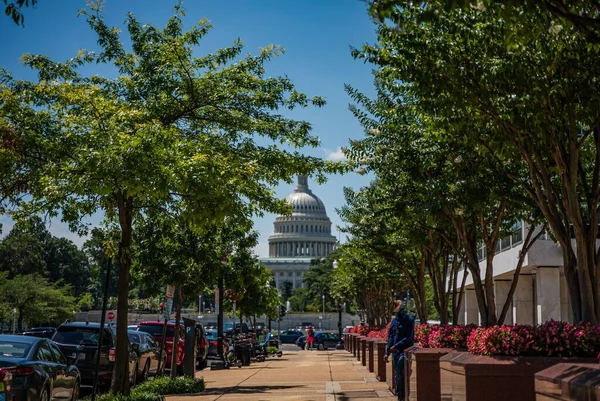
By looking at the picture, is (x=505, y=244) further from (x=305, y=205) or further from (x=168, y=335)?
(x=305, y=205)

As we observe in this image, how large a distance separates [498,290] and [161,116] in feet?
92.7

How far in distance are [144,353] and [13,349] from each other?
10.9 metres

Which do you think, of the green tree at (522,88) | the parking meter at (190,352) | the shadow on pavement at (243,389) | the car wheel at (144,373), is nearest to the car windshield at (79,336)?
the parking meter at (190,352)

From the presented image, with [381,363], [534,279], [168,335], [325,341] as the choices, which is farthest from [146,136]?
[325,341]

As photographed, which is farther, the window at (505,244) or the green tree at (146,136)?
the window at (505,244)

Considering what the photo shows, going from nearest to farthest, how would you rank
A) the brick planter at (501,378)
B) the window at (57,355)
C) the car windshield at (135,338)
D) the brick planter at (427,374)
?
the brick planter at (501,378)
the brick planter at (427,374)
the window at (57,355)
the car windshield at (135,338)

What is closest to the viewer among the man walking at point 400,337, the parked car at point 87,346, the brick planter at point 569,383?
the brick planter at point 569,383

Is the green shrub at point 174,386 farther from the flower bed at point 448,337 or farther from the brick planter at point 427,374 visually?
the brick planter at point 427,374

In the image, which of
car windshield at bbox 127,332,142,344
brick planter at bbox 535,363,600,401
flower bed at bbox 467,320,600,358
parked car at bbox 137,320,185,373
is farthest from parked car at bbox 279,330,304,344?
brick planter at bbox 535,363,600,401

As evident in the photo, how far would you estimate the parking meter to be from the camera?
2160cm

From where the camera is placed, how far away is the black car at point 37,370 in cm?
1199

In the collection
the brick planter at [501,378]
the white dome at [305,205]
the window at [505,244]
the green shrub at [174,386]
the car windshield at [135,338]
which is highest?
the white dome at [305,205]

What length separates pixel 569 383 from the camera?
6.49 metres

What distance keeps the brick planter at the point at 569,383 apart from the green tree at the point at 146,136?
668 cm
